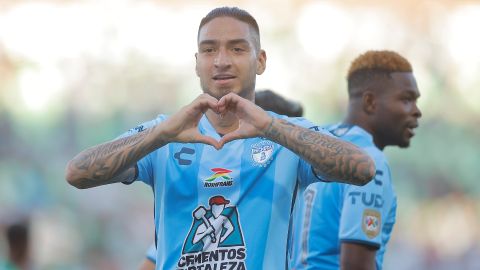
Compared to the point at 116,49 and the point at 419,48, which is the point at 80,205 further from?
the point at 419,48

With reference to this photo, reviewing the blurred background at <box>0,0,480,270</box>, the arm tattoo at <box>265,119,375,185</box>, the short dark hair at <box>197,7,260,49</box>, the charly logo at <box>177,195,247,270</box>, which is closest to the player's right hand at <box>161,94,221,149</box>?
the arm tattoo at <box>265,119,375,185</box>

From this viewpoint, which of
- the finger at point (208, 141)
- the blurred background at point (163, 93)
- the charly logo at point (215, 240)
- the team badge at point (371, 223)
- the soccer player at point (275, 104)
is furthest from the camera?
the blurred background at point (163, 93)

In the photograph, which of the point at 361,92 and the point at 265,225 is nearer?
the point at 265,225

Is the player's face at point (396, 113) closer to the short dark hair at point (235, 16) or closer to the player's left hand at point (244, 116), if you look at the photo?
the short dark hair at point (235, 16)

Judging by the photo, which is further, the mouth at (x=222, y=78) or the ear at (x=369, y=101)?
the ear at (x=369, y=101)

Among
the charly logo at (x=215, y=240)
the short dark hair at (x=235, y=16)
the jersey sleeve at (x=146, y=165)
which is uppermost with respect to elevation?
the short dark hair at (x=235, y=16)

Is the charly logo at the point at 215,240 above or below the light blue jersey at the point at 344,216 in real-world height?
below

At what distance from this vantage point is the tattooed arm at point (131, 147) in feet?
12.3

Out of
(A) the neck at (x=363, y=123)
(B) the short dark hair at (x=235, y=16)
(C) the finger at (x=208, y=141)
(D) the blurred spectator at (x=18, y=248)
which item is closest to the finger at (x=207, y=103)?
(C) the finger at (x=208, y=141)

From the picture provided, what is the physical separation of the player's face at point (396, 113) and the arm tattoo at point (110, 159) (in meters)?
2.52

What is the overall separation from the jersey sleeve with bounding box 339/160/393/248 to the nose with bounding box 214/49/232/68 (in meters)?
1.63

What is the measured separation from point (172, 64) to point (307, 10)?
2.48 m

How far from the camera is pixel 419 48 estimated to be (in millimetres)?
16281

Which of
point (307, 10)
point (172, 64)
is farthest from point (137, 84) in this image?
point (307, 10)
